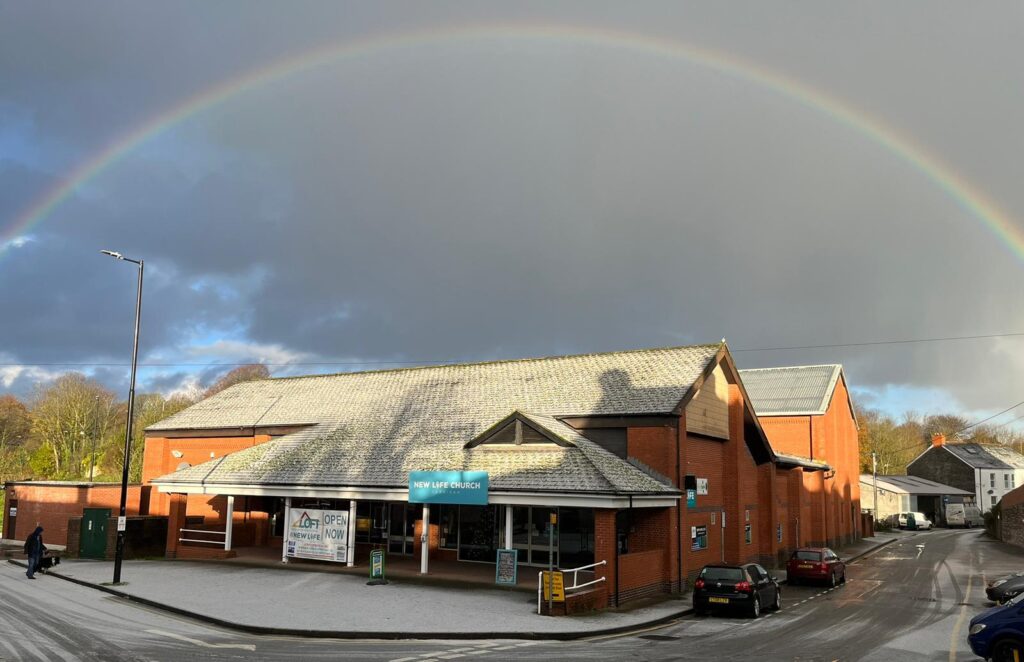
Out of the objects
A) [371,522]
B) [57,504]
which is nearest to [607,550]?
[371,522]

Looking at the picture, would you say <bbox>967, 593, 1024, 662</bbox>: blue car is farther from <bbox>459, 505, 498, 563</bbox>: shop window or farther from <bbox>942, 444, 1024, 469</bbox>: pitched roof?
<bbox>942, 444, 1024, 469</bbox>: pitched roof

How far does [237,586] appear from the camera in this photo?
2461 centimetres

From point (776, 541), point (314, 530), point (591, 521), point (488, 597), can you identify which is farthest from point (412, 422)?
point (776, 541)

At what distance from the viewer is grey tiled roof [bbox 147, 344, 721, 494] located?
2591cm

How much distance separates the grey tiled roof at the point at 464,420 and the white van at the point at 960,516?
75.0 meters

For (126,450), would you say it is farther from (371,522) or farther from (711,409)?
(711,409)

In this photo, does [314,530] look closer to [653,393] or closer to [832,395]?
[653,393]

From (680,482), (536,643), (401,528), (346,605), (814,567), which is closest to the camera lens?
(536,643)

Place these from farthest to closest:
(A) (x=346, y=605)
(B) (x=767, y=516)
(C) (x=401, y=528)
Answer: (B) (x=767, y=516), (C) (x=401, y=528), (A) (x=346, y=605)

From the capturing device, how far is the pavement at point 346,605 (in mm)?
18297

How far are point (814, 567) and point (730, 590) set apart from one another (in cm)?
998

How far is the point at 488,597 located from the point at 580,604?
3.37 meters

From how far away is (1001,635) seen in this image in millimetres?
13766

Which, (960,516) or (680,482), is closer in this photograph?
(680,482)
